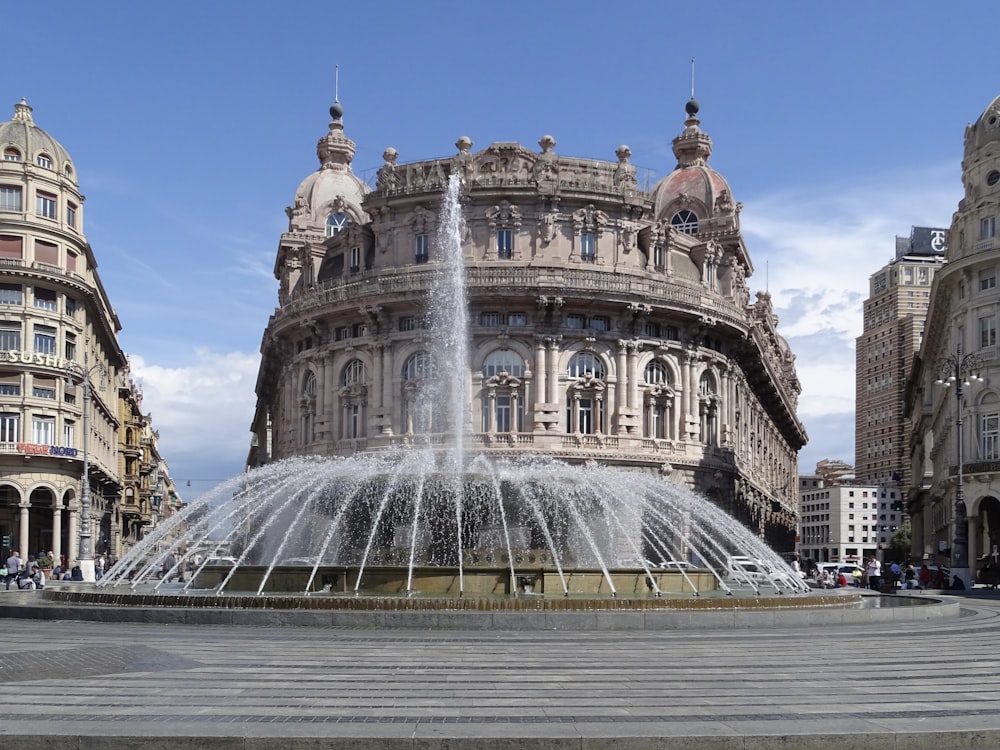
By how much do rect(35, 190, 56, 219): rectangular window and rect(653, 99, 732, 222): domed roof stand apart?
1342 inches

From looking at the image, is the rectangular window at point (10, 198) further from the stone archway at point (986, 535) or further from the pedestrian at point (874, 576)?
the stone archway at point (986, 535)

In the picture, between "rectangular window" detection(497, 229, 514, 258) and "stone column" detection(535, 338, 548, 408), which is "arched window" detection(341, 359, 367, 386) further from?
"rectangular window" detection(497, 229, 514, 258)

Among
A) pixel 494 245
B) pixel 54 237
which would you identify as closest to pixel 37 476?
pixel 54 237

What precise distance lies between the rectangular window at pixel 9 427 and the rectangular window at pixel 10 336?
3.28m

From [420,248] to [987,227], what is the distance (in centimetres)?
2753

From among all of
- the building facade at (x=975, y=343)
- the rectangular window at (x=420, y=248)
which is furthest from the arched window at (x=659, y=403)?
the building facade at (x=975, y=343)

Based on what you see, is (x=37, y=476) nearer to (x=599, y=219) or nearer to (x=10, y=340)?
(x=10, y=340)

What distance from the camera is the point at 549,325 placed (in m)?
56.6

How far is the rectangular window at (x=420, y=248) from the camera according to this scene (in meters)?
57.8

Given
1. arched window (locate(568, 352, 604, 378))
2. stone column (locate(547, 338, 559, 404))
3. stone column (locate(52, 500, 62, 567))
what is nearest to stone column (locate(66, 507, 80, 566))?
stone column (locate(52, 500, 62, 567))

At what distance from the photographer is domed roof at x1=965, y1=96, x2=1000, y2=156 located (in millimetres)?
59156

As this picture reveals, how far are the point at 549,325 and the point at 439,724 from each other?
153 ft

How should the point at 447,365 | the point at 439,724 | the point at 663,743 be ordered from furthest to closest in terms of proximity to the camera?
the point at 447,365
the point at 439,724
the point at 663,743

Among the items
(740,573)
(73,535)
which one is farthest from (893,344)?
(740,573)
